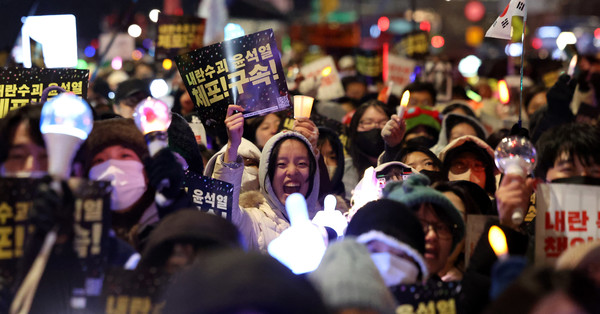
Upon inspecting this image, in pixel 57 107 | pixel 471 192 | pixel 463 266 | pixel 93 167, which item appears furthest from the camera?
pixel 471 192

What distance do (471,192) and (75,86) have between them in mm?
2319

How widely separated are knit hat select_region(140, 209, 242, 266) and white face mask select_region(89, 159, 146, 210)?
1.10 ft

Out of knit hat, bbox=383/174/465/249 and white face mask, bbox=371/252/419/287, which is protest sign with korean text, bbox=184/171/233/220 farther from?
white face mask, bbox=371/252/419/287

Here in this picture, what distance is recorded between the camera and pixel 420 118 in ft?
23.4

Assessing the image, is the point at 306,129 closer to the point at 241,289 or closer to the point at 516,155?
the point at 516,155

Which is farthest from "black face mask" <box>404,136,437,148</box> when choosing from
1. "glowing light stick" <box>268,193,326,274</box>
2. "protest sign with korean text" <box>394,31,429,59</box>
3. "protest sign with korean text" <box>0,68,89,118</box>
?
"protest sign with korean text" <box>394,31,429,59</box>

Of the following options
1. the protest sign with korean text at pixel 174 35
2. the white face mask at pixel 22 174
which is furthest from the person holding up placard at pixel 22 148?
the protest sign with korean text at pixel 174 35

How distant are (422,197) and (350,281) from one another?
33.4 inches

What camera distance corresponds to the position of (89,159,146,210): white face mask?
9.75 feet

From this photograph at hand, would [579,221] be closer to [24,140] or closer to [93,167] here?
[93,167]

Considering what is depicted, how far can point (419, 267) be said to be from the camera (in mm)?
2916

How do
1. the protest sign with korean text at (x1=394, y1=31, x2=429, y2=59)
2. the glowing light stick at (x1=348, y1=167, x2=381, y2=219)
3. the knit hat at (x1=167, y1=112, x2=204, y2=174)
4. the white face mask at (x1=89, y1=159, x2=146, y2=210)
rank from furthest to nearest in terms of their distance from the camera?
the protest sign with korean text at (x1=394, y1=31, x2=429, y2=59) → the knit hat at (x1=167, y1=112, x2=204, y2=174) → the glowing light stick at (x1=348, y1=167, x2=381, y2=219) → the white face mask at (x1=89, y1=159, x2=146, y2=210)

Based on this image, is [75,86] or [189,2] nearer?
[75,86]

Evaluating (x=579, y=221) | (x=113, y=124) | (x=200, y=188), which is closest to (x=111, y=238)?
(x=113, y=124)
